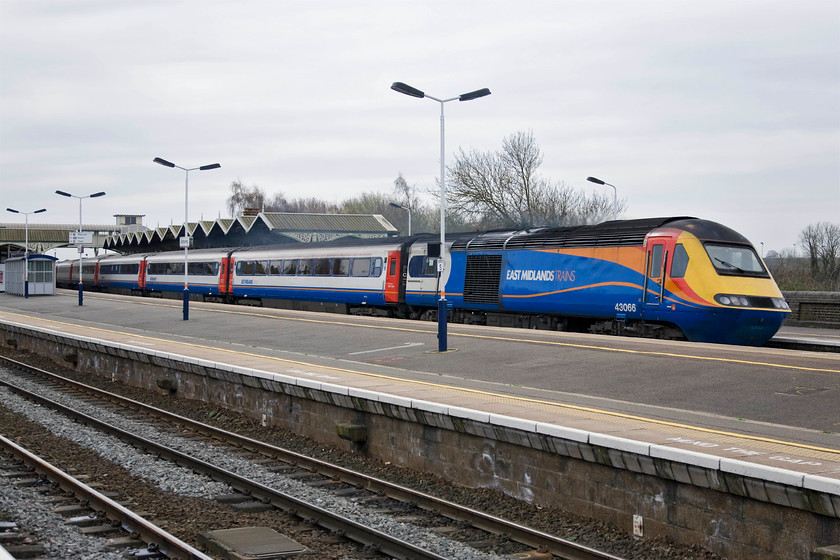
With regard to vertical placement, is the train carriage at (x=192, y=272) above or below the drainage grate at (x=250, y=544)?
above

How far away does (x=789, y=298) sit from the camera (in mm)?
32844

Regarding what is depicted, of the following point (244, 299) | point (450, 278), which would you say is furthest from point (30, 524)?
point (244, 299)

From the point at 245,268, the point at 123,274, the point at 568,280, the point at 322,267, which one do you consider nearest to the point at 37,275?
the point at 123,274

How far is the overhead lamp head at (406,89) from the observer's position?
69.5 feet

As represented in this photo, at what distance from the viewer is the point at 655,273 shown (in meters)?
20.2

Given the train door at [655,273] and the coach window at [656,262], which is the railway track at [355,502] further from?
the coach window at [656,262]

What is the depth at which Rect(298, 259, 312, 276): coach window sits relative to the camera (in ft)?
121

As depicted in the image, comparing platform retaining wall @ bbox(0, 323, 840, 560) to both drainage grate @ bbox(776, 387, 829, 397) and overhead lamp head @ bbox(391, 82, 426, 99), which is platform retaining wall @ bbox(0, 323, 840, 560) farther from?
overhead lamp head @ bbox(391, 82, 426, 99)

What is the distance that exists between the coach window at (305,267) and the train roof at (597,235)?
35.4 ft

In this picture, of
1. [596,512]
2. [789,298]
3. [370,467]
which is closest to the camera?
[596,512]

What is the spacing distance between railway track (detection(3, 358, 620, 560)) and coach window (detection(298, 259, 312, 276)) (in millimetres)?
20731

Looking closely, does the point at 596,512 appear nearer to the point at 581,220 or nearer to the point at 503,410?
the point at 503,410

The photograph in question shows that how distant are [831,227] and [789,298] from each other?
28597 millimetres

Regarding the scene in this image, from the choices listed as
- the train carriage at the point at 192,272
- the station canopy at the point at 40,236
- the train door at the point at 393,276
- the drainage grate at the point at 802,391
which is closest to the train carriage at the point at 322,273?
the train door at the point at 393,276
